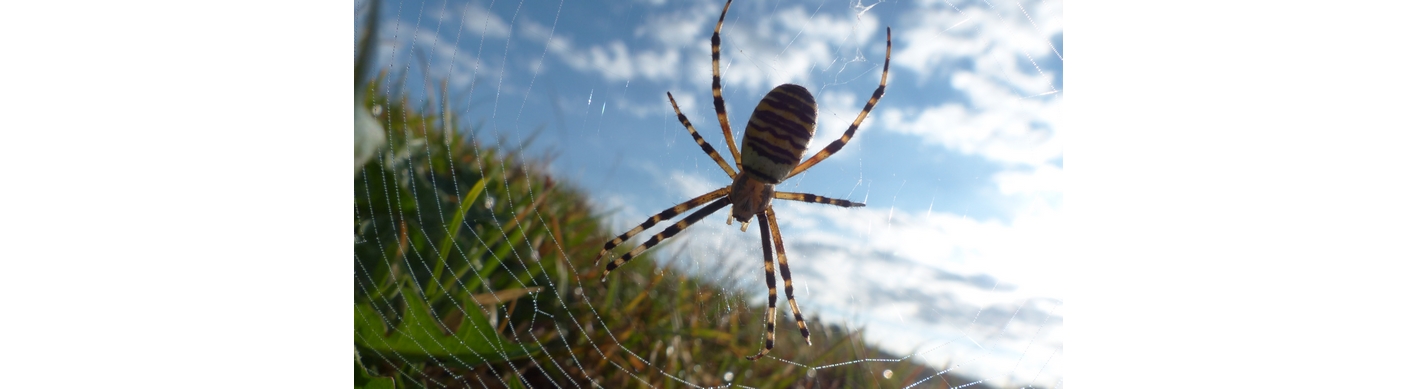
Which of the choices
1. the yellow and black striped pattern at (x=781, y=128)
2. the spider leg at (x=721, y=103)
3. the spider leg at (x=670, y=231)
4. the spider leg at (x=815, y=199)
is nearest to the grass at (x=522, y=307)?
the spider leg at (x=670, y=231)

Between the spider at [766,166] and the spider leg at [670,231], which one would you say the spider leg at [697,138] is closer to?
the spider at [766,166]

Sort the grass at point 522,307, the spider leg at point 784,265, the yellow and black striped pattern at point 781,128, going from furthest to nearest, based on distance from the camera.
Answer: the spider leg at point 784,265
the yellow and black striped pattern at point 781,128
the grass at point 522,307

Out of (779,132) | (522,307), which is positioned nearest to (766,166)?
(779,132)

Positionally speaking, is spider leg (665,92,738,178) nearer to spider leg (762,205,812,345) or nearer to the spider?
the spider
